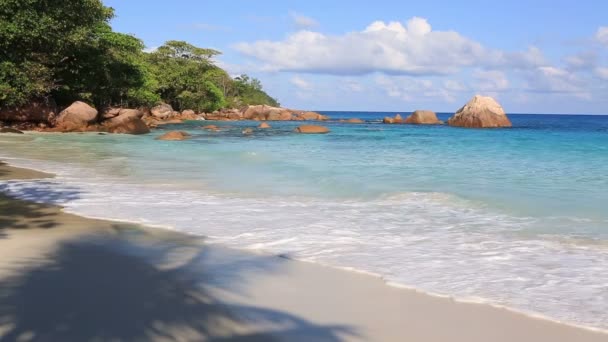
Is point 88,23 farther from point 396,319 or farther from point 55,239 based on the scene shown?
point 396,319

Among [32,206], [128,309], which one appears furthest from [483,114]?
[128,309]

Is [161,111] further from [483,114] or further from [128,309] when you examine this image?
[128,309]

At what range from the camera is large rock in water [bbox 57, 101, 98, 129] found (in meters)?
29.1

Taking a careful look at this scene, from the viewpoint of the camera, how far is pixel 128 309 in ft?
12.1

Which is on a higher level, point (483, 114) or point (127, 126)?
point (483, 114)

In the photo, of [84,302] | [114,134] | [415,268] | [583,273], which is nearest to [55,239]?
[84,302]

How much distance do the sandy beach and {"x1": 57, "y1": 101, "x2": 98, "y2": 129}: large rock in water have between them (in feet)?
84.7

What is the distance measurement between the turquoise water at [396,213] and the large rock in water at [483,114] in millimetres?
34135

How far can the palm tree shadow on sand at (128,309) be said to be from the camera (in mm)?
3301

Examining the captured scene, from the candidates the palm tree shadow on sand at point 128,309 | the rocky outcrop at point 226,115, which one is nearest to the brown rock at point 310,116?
the rocky outcrop at point 226,115

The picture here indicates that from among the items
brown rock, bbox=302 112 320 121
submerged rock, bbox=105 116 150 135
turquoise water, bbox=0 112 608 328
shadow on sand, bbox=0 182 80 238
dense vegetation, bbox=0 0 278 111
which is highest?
dense vegetation, bbox=0 0 278 111

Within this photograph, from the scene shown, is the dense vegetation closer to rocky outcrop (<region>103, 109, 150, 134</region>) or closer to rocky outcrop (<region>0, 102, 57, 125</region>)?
rocky outcrop (<region>0, 102, 57, 125</region>)

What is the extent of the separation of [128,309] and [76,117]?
93.0 ft

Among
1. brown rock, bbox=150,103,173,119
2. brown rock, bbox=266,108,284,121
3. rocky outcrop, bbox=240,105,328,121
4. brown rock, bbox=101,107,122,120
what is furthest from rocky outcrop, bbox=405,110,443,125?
brown rock, bbox=101,107,122,120
